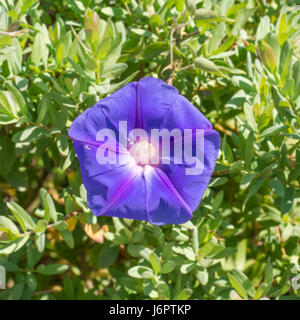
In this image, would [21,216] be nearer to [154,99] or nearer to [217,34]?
[154,99]

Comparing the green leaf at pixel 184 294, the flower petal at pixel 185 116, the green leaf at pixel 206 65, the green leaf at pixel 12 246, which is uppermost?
the green leaf at pixel 206 65

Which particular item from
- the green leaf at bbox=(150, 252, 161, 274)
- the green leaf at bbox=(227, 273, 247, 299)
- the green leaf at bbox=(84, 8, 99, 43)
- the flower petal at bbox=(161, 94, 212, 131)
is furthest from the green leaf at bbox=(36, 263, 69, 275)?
the green leaf at bbox=(84, 8, 99, 43)

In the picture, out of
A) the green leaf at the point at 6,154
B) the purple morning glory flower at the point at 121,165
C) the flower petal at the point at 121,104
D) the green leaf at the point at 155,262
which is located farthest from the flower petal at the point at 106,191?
the green leaf at the point at 6,154

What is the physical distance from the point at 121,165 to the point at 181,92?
398 millimetres

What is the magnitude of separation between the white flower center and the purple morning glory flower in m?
0.12

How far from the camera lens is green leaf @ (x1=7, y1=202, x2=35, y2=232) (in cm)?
163

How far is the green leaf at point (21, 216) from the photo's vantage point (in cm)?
163

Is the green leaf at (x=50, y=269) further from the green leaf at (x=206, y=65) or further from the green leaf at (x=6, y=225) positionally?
the green leaf at (x=206, y=65)

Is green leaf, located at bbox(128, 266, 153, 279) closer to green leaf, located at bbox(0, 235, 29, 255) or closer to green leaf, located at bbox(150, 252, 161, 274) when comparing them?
green leaf, located at bbox(150, 252, 161, 274)

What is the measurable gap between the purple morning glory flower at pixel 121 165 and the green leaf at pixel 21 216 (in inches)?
12.6

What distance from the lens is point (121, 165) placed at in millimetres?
1656

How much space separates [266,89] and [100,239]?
34.2 inches

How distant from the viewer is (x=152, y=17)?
1.75m

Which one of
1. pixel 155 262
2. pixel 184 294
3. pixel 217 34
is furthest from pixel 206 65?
pixel 184 294
